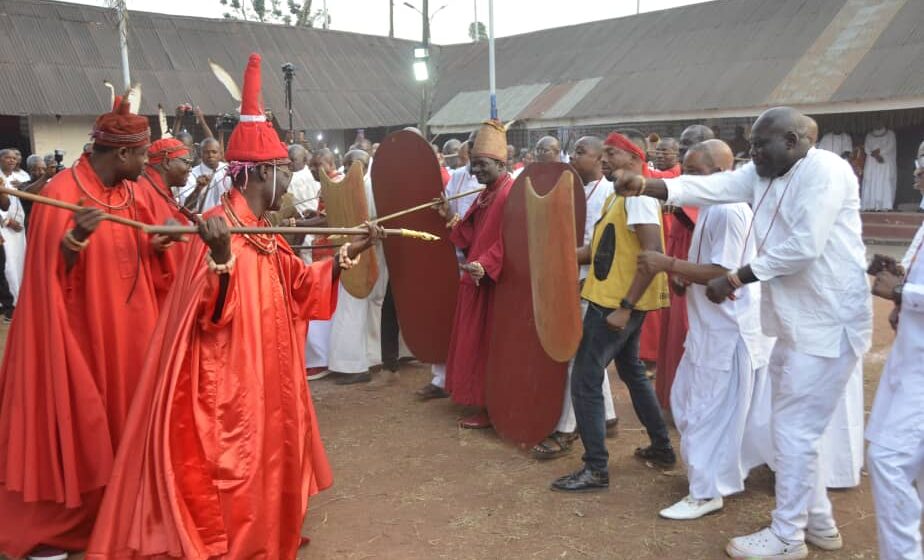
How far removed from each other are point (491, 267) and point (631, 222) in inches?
52.4

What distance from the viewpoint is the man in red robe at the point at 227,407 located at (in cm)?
309

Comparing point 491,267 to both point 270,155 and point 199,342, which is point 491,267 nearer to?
point 270,155

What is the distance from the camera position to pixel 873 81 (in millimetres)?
14820

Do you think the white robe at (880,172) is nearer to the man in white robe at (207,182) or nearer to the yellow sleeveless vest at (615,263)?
the man in white robe at (207,182)

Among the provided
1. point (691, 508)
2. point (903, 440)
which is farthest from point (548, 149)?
point (903, 440)

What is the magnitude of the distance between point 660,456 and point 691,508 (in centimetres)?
67

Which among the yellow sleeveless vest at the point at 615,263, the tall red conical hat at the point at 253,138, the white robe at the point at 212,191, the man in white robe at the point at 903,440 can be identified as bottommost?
the man in white robe at the point at 903,440

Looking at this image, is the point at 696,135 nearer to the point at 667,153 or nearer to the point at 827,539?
the point at 667,153

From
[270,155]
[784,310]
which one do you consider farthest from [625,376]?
[270,155]

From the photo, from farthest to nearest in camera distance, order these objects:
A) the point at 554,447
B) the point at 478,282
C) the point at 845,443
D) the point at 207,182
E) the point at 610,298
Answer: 1. the point at 207,182
2. the point at 478,282
3. the point at 554,447
4. the point at 845,443
5. the point at 610,298

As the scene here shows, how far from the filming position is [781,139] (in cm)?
331

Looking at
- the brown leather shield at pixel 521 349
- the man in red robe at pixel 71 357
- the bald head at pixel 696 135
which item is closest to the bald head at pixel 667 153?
the bald head at pixel 696 135

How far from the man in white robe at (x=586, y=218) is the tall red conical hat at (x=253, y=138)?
2.04 metres

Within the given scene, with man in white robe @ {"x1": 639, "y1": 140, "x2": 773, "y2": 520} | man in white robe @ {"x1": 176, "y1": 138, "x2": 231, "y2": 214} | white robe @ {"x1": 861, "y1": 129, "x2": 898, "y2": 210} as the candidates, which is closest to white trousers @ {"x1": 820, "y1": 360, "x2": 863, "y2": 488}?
man in white robe @ {"x1": 639, "y1": 140, "x2": 773, "y2": 520}
